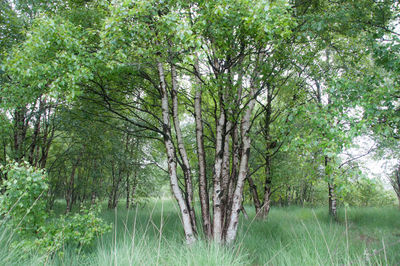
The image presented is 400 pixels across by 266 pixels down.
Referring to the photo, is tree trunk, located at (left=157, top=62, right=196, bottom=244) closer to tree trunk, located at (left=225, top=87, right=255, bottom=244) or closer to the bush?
tree trunk, located at (left=225, top=87, right=255, bottom=244)

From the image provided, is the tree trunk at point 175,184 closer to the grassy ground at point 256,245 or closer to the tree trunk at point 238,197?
the grassy ground at point 256,245

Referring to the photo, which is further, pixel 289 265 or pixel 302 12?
pixel 302 12

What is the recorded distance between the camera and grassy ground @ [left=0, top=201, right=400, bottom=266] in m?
3.22

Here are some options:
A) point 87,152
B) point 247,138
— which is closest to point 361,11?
point 247,138

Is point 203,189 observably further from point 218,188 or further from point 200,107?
point 200,107

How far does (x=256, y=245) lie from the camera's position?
5121mm

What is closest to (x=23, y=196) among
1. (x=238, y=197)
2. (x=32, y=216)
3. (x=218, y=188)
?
(x=32, y=216)

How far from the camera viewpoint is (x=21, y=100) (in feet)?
15.6

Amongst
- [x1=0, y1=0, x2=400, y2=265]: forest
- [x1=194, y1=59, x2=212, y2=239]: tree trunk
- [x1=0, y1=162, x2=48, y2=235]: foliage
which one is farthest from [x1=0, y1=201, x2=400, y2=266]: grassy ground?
[x1=194, y1=59, x2=212, y2=239]: tree trunk

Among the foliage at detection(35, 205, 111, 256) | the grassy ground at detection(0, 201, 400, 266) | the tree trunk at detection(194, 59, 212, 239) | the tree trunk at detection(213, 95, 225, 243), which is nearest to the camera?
the grassy ground at detection(0, 201, 400, 266)

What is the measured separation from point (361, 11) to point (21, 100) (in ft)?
22.8

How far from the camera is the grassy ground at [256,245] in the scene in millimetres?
3223

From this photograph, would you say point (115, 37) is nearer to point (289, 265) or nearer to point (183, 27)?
point (183, 27)

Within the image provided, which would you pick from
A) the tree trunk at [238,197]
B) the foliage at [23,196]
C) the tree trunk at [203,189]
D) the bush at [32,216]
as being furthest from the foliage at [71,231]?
the tree trunk at [238,197]
